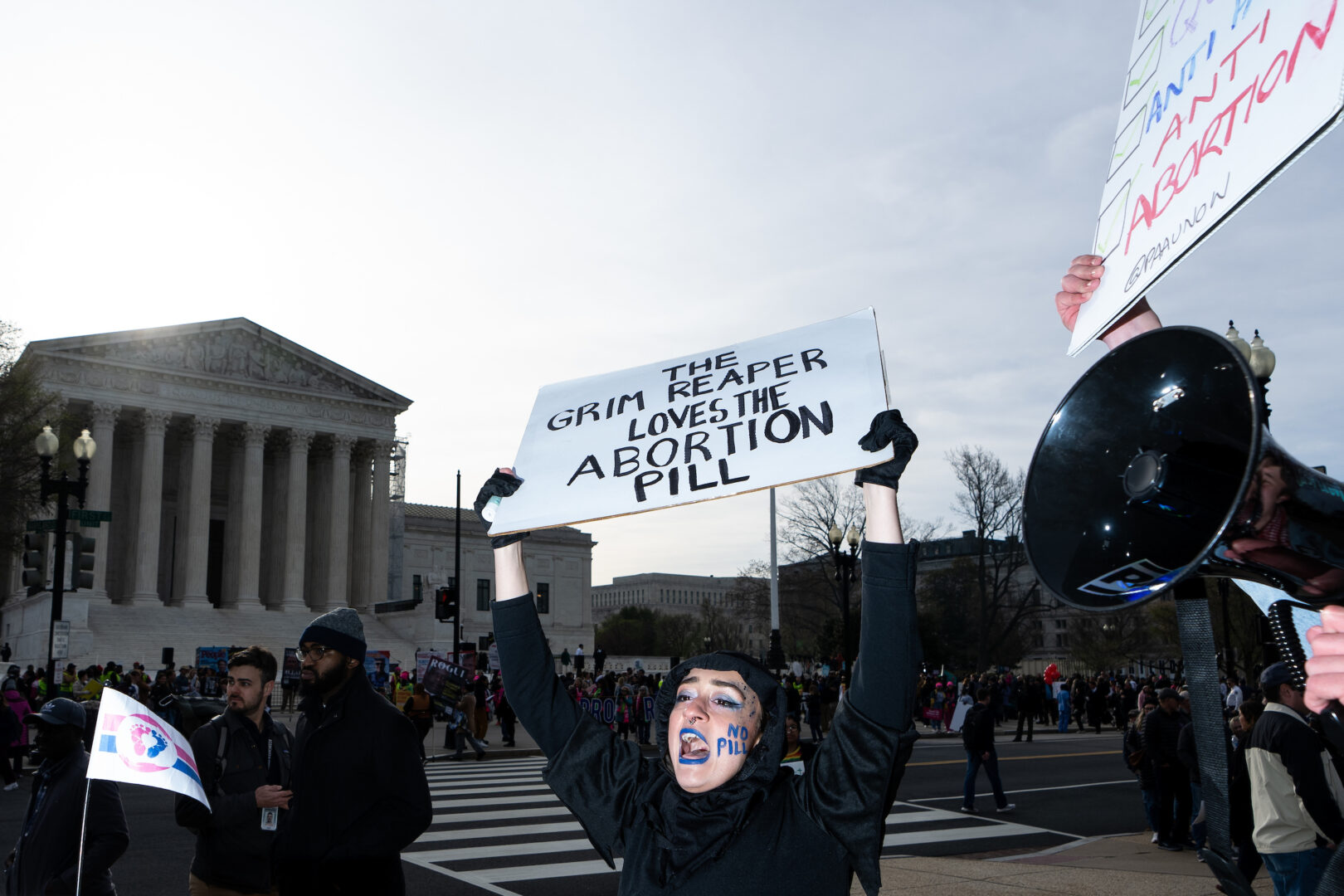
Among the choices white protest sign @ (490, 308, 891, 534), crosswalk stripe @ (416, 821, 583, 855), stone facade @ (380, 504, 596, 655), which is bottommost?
crosswalk stripe @ (416, 821, 583, 855)

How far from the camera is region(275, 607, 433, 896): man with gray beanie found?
427cm

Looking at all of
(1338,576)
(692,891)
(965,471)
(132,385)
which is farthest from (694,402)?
(132,385)

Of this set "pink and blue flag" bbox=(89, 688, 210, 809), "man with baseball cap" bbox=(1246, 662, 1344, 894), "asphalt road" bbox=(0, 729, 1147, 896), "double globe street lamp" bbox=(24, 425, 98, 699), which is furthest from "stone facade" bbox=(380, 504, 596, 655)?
"pink and blue flag" bbox=(89, 688, 210, 809)

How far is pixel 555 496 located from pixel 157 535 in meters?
60.2

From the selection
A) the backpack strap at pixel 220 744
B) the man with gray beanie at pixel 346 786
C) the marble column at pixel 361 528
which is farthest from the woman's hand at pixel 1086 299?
the marble column at pixel 361 528

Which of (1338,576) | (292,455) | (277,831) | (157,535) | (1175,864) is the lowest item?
(1175,864)

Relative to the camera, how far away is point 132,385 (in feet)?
185

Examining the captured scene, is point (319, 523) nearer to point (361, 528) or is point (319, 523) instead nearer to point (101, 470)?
point (361, 528)

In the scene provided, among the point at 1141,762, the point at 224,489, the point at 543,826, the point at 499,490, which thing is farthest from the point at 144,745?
the point at 224,489

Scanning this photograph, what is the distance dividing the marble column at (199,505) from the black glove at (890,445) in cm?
6064

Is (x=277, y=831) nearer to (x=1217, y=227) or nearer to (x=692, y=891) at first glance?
(x=692, y=891)

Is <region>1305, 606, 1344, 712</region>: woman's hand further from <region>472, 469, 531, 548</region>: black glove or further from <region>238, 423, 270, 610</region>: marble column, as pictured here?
<region>238, 423, 270, 610</region>: marble column

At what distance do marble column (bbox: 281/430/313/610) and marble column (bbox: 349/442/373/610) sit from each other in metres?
3.23

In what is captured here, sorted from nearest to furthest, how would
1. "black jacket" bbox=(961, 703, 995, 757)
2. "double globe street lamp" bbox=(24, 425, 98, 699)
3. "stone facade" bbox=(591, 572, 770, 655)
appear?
"black jacket" bbox=(961, 703, 995, 757)
"double globe street lamp" bbox=(24, 425, 98, 699)
"stone facade" bbox=(591, 572, 770, 655)
